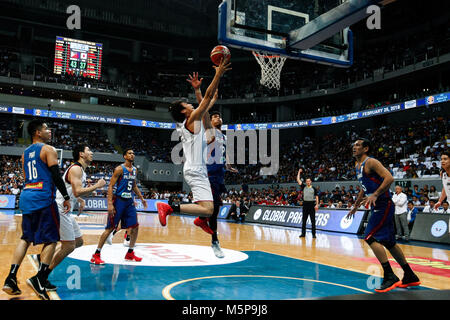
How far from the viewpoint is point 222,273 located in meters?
5.79

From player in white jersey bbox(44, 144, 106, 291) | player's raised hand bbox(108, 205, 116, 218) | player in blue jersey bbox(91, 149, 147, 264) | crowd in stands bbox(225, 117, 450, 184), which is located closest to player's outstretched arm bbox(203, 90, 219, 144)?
player in white jersey bbox(44, 144, 106, 291)

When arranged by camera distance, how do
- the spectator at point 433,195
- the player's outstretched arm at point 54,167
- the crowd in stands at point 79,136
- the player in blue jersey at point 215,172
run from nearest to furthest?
the player's outstretched arm at point 54,167 < the player in blue jersey at point 215,172 < the spectator at point 433,195 < the crowd in stands at point 79,136

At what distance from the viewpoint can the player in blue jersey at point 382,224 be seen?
4.96 m

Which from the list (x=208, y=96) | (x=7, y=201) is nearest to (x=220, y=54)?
(x=208, y=96)

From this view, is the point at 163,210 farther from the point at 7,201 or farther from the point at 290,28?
the point at 7,201

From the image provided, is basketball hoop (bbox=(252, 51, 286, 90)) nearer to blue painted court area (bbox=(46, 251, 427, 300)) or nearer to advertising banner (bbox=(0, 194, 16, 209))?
blue painted court area (bbox=(46, 251, 427, 300))

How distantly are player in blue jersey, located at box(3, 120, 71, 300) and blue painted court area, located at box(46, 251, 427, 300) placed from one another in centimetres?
59

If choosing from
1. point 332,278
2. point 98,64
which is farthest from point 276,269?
point 98,64

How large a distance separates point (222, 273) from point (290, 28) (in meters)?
5.50

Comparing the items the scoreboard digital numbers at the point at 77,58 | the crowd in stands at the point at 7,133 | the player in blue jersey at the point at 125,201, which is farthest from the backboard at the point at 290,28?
the crowd in stands at the point at 7,133

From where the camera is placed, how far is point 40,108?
33531 millimetres

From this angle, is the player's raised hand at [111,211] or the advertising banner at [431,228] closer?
the player's raised hand at [111,211]

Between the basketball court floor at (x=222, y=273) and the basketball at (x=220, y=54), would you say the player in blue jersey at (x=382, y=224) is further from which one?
the basketball at (x=220, y=54)
